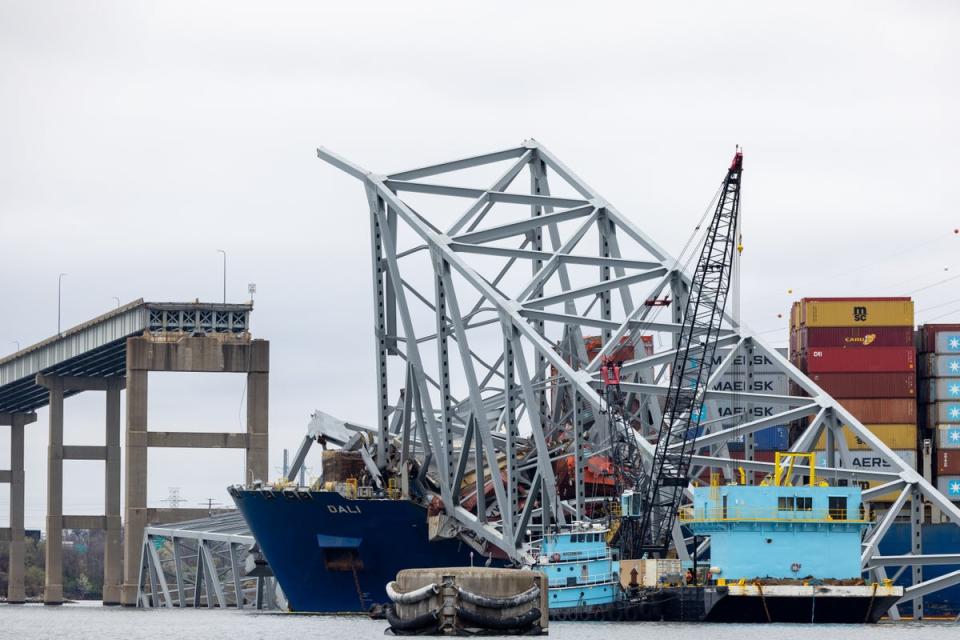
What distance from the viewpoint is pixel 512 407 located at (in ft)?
276

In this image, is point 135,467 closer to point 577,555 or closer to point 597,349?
point 597,349

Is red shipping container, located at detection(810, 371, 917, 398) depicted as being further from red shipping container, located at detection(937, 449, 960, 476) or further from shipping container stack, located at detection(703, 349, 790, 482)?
red shipping container, located at detection(937, 449, 960, 476)

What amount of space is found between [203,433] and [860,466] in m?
54.8

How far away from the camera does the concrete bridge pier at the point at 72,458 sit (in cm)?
15888

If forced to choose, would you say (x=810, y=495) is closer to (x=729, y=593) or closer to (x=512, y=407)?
(x=729, y=593)

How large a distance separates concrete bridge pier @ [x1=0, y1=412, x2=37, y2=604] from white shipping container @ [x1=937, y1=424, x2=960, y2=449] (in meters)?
97.7

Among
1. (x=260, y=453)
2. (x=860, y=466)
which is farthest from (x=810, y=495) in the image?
(x=260, y=453)

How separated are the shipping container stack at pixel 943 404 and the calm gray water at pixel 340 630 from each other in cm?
1708

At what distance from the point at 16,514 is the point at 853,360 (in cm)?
10074

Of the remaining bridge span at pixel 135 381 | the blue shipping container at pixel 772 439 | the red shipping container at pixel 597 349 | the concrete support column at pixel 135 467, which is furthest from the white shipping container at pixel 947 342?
the concrete support column at pixel 135 467

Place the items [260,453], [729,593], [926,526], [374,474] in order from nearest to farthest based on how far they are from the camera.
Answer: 1. [729,593]
2. [374,474]
3. [926,526]
4. [260,453]

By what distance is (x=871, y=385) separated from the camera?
101 m

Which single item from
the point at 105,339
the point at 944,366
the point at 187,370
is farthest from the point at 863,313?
the point at 105,339

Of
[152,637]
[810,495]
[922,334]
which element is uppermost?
[922,334]
